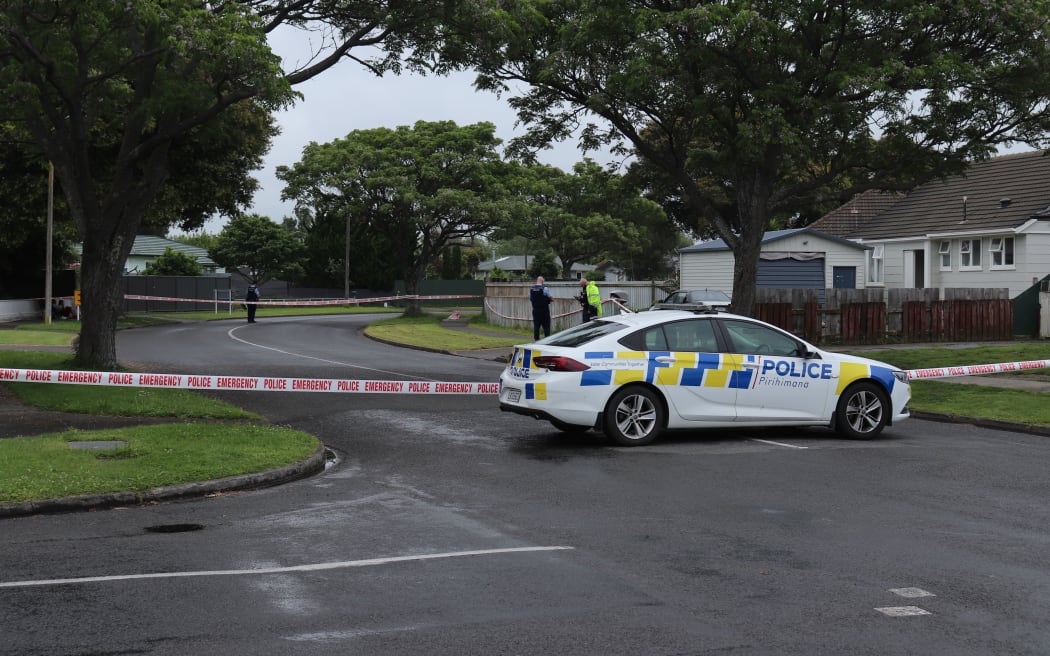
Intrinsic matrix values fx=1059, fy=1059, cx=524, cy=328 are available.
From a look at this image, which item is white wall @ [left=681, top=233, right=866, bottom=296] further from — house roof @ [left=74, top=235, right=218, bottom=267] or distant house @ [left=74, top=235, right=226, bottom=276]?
house roof @ [left=74, top=235, right=218, bottom=267]

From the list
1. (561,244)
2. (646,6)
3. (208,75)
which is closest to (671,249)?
(561,244)

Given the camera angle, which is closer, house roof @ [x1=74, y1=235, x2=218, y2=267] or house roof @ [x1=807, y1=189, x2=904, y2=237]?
house roof @ [x1=807, y1=189, x2=904, y2=237]

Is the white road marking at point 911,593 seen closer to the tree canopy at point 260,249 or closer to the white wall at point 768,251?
the white wall at point 768,251

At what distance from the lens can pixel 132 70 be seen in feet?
59.0

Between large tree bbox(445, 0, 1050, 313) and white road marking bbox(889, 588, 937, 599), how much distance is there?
535 inches

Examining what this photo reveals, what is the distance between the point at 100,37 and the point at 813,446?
11.9 m

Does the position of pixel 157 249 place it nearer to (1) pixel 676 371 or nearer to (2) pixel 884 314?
(2) pixel 884 314

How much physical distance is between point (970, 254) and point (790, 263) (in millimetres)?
6187

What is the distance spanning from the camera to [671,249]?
272 ft

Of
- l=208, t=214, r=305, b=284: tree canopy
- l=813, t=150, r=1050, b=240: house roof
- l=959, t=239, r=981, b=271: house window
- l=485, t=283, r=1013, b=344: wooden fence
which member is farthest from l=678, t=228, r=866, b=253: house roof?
l=208, t=214, r=305, b=284: tree canopy

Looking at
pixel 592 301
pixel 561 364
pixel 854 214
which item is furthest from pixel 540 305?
pixel 854 214

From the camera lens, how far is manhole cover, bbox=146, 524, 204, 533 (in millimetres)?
7730

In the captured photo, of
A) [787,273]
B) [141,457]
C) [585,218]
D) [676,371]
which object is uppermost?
[585,218]

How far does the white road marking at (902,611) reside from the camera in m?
5.66
